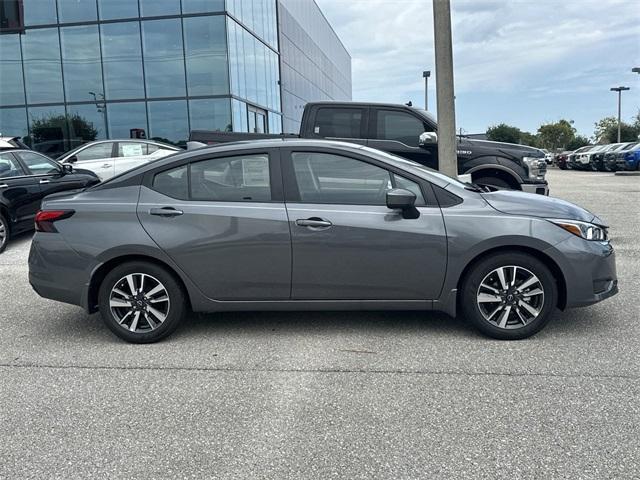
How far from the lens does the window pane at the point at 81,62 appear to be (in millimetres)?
21156

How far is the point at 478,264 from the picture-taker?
175 inches

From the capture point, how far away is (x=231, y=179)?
4.70 m

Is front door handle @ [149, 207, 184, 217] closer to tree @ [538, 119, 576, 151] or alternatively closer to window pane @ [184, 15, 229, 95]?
window pane @ [184, 15, 229, 95]

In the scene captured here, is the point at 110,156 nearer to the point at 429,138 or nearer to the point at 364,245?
the point at 429,138

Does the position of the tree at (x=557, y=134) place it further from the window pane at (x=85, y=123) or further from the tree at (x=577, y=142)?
the window pane at (x=85, y=123)

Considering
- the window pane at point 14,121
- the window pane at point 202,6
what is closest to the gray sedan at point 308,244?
the window pane at point 202,6

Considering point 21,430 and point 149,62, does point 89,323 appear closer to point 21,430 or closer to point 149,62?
point 21,430

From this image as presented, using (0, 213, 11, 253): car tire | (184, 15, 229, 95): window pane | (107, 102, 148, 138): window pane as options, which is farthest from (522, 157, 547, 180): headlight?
(107, 102, 148, 138): window pane

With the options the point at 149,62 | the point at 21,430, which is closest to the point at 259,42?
the point at 149,62

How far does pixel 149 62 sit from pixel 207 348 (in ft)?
61.2

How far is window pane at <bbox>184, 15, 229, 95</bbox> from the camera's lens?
20.5 meters

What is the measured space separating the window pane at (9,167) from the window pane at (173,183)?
5.65m

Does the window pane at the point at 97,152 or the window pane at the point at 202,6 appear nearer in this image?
the window pane at the point at 97,152

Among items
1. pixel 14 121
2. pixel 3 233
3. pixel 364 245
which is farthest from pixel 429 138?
pixel 14 121
